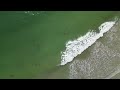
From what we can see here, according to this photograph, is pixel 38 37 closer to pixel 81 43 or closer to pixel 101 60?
pixel 81 43

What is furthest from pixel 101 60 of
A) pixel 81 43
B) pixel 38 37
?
pixel 38 37

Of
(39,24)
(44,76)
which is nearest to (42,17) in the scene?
(39,24)

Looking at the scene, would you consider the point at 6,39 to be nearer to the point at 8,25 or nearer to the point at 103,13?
the point at 8,25

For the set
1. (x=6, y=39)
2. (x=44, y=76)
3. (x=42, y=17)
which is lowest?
(x=44, y=76)
